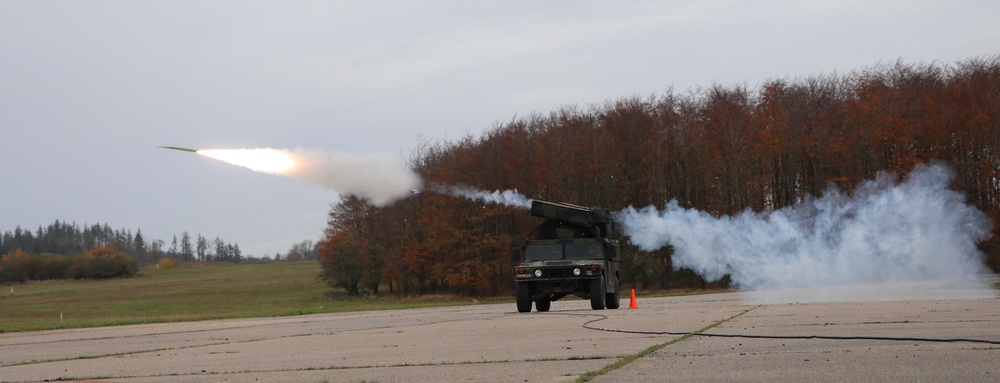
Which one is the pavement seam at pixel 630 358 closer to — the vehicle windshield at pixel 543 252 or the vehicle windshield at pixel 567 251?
the vehicle windshield at pixel 567 251

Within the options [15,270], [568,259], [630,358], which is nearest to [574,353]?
[630,358]

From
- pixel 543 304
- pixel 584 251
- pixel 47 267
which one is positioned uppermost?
pixel 47 267

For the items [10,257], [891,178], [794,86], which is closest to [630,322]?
[891,178]

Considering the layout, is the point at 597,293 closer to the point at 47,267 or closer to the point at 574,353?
the point at 574,353

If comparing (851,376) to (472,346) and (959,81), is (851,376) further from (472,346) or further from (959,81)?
(959,81)

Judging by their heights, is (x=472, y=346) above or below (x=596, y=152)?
below

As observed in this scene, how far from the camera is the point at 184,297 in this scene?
82188mm

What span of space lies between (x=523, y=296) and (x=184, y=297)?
63.3 m

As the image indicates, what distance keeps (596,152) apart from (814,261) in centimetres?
2638

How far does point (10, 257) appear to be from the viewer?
376 feet

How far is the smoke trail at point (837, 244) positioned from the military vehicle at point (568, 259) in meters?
6.40

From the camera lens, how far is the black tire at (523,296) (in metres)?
25.4

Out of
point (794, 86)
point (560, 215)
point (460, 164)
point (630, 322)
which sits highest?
point (794, 86)

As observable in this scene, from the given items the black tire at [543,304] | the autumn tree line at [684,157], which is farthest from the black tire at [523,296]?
the autumn tree line at [684,157]
